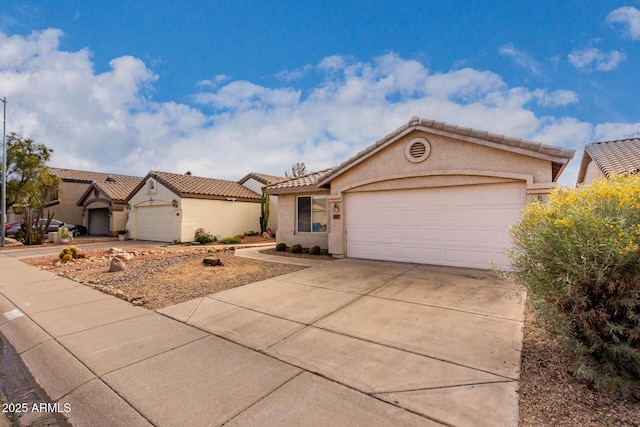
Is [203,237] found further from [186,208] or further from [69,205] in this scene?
[69,205]

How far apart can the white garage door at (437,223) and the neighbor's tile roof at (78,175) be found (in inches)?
1347

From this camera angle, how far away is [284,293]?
661 centimetres

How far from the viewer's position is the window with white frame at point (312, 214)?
42.3 feet

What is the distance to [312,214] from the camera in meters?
13.2

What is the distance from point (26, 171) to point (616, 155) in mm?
34587

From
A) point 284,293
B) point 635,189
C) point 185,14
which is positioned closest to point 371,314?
point 284,293

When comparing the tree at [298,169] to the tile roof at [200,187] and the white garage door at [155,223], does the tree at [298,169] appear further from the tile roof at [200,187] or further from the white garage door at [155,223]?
the white garage door at [155,223]

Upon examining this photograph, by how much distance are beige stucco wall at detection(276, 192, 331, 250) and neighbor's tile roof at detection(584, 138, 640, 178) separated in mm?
10578

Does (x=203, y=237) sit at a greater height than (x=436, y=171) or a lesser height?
lesser

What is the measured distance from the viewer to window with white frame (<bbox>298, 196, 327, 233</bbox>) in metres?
12.9

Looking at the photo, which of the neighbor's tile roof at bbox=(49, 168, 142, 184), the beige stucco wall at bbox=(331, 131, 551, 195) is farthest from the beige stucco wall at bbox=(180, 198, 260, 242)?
the neighbor's tile roof at bbox=(49, 168, 142, 184)

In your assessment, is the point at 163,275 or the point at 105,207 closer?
the point at 163,275

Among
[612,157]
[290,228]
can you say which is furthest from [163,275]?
[612,157]

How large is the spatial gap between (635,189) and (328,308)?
4.46 metres
